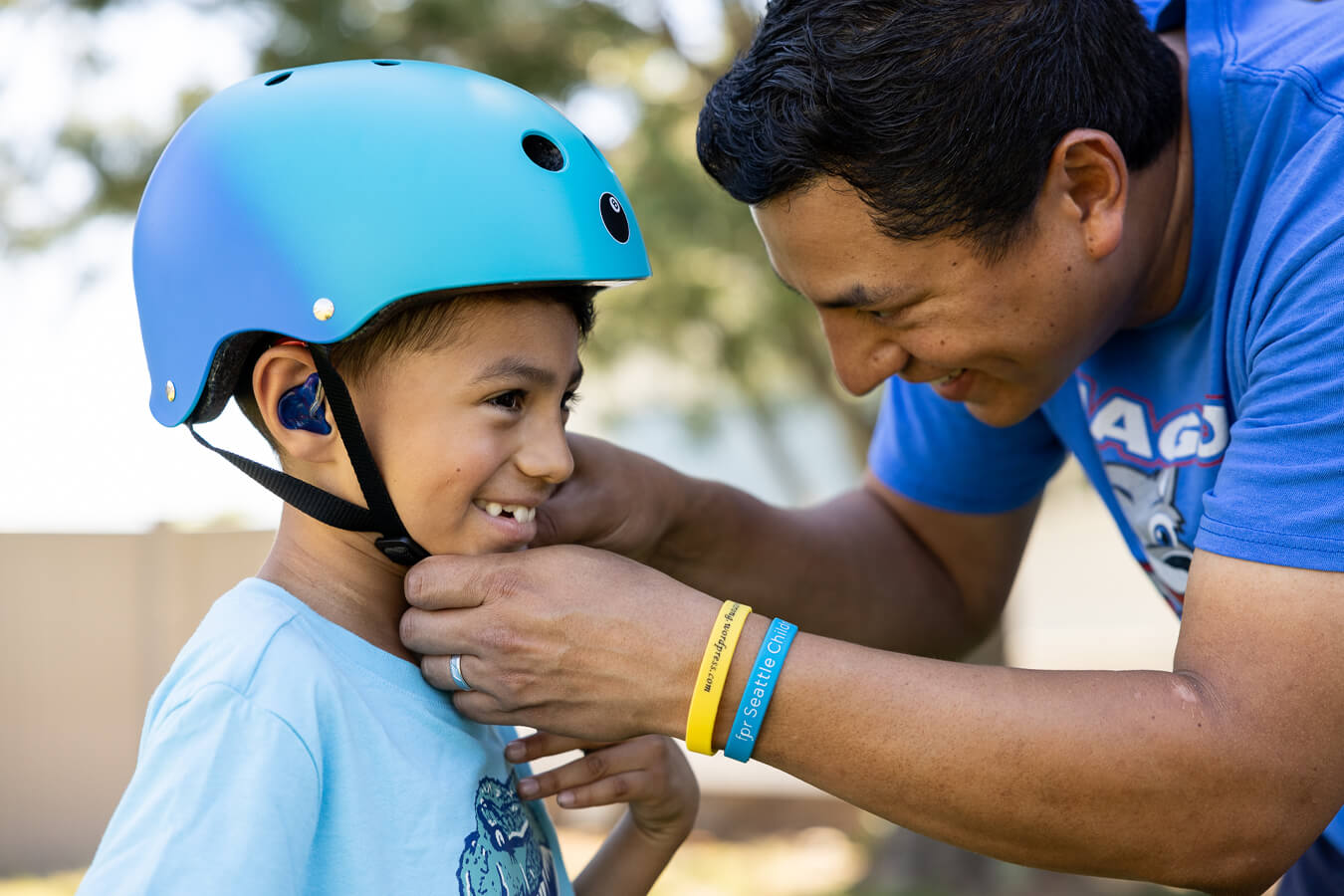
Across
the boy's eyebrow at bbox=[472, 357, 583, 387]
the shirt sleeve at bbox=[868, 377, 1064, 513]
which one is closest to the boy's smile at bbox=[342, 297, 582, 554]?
the boy's eyebrow at bbox=[472, 357, 583, 387]

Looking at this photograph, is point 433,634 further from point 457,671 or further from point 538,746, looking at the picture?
point 538,746

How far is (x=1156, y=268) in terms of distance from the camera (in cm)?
254

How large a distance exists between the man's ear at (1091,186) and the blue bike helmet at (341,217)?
848 millimetres

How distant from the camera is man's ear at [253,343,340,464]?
6.50 ft

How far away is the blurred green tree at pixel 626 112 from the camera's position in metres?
5.41

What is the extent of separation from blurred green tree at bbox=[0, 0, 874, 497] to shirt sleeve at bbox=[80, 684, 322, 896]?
4220 mm

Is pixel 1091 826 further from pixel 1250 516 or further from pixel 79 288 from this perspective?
pixel 79 288

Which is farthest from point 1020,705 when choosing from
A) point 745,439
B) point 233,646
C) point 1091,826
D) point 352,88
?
point 745,439

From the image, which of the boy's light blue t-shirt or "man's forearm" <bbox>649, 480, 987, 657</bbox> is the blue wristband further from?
"man's forearm" <bbox>649, 480, 987, 657</bbox>

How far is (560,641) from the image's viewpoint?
1.92 m

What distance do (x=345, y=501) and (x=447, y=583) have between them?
0.70 ft

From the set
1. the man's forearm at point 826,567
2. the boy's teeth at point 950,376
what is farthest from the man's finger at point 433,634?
the boy's teeth at point 950,376

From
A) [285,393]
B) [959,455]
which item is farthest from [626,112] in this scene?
[285,393]

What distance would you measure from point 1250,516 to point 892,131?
0.91 m
